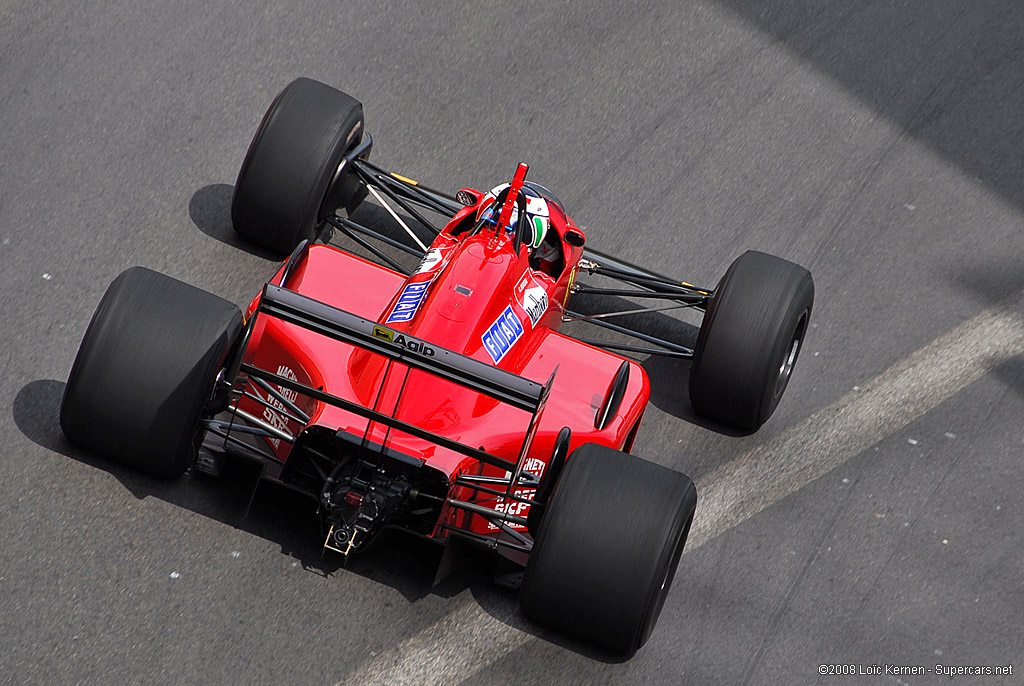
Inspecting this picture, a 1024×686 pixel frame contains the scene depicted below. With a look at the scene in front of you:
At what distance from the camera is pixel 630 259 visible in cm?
839

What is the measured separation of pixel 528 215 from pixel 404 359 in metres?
1.88

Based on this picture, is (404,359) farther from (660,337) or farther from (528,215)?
(660,337)

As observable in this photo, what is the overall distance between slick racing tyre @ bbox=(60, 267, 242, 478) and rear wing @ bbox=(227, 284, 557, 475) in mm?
387

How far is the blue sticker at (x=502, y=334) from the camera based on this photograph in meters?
6.01

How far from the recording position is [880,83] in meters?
10.4

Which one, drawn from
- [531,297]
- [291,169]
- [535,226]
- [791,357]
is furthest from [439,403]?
[791,357]

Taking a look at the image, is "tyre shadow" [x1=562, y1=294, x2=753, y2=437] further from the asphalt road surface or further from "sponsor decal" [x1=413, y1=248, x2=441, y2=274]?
"sponsor decal" [x1=413, y1=248, x2=441, y2=274]

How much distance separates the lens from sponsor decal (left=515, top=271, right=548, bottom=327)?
20.9 feet

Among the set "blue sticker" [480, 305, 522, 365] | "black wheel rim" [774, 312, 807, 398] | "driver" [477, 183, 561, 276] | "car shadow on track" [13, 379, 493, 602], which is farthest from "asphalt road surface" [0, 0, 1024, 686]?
"driver" [477, 183, 561, 276]

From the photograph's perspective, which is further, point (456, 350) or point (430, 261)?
point (430, 261)

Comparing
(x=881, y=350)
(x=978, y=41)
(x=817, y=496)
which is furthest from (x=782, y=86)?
(x=817, y=496)

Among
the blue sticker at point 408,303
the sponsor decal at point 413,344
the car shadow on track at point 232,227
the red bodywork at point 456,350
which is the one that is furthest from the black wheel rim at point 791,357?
the sponsor decal at point 413,344

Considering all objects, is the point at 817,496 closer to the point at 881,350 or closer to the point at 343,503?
the point at 881,350

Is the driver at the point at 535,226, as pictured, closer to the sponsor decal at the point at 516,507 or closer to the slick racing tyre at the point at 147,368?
the sponsor decal at the point at 516,507
